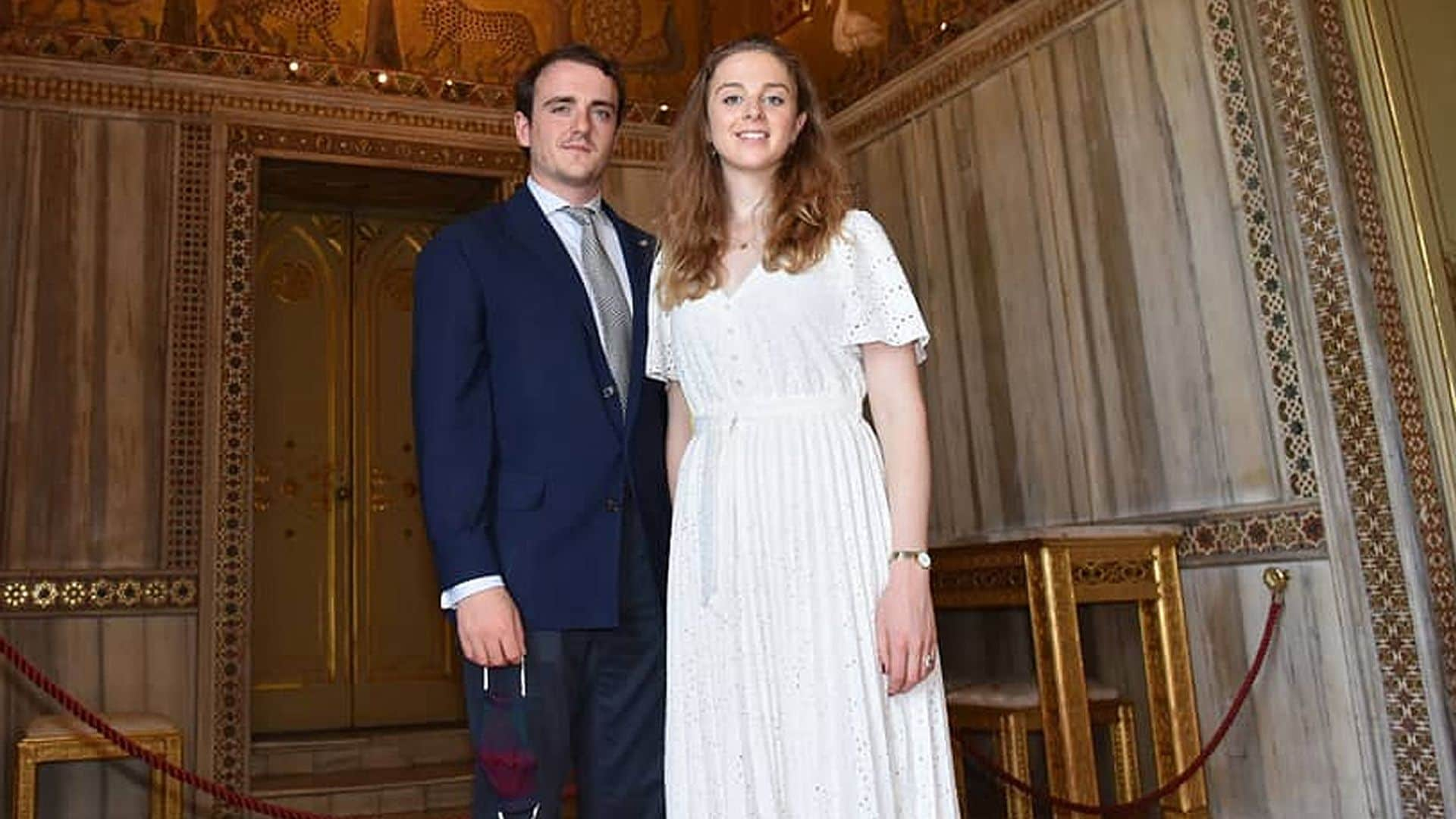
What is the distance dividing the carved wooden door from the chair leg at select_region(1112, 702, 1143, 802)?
4005mm

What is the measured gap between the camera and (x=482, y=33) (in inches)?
253

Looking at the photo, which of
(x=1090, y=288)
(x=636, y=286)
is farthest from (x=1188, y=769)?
(x=636, y=286)

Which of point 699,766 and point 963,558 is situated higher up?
point 963,558

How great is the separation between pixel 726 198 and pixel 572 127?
50 centimetres

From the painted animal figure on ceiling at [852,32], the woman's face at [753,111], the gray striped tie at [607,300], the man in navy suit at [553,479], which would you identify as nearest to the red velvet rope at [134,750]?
the man in navy suit at [553,479]

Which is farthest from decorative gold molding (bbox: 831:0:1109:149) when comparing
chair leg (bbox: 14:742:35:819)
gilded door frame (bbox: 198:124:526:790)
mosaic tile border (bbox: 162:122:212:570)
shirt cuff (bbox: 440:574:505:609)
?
chair leg (bbox: 14:742:35:819)

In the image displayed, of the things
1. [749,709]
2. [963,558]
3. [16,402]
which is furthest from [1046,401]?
[16,402]

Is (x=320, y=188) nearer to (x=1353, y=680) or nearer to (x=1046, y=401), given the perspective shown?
(x=1046, y=401)

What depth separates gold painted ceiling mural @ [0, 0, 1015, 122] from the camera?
5625 millimetres

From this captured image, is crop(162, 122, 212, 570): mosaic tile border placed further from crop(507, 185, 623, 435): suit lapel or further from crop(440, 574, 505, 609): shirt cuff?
crop(440, 574, 505, 609): shirt cuff

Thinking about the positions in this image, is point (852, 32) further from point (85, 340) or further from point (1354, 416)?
point (85, 340)

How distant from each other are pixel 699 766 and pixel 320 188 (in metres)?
5.57

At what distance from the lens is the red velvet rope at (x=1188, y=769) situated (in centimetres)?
390

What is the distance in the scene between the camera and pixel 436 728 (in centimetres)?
670
